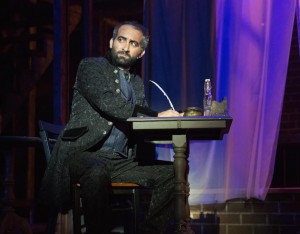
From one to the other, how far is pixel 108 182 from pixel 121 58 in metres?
0.85

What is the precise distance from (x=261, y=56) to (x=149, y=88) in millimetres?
978

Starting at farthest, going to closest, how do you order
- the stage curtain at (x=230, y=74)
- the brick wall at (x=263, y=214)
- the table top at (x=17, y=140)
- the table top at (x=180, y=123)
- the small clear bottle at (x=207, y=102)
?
the brick wall at (x=263, y=214), the stage curtain at (x=230, y=74), the table top at (x=17, y=140), the small clear bottle at (x=207, y=102), the table top at (x=180, y=123)

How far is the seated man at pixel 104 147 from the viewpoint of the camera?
9.03 feet

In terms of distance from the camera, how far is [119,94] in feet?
9.93

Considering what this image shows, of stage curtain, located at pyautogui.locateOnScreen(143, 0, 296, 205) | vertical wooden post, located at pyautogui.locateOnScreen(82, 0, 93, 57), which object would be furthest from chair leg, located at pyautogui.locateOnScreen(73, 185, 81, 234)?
vertical wooden post, located at pyautogui.locateOnScreen(82, 0, 93, 57)

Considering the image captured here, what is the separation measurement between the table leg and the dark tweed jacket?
11.9 inches

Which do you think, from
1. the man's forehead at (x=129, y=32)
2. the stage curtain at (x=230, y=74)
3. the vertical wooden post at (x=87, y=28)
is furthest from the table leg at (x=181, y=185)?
the vertical wooden post at (x=87, y=28)

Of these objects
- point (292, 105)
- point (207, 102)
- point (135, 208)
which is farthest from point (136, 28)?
point (292, 105)

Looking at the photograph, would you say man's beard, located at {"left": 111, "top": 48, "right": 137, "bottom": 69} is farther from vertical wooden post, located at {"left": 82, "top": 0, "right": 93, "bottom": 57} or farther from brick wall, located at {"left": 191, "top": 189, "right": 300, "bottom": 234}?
vertical wooden post, located at {"left": 82, "top": 0, "right": 93, "bottom": 57}

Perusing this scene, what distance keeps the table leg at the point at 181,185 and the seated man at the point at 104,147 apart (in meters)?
0.13

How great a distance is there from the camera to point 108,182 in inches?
110

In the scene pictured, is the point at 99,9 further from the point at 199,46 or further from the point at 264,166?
the point at 264,166

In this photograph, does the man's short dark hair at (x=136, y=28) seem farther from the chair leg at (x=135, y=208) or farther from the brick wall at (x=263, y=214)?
the brick wall at (x=263, y=214)

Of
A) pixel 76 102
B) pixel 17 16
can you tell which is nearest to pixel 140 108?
pixel 76 102
